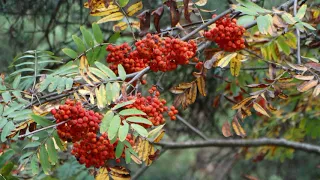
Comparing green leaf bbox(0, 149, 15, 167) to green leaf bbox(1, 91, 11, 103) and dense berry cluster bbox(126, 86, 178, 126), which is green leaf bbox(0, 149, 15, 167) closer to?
green leaf bbox(1, 91, 11, 103)

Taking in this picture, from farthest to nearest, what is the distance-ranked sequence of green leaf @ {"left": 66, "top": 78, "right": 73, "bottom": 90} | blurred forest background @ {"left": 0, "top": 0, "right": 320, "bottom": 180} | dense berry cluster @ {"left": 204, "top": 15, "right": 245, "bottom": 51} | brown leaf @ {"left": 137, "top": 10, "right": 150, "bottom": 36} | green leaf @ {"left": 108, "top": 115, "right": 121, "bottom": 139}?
blurred forest background @ {"left": 0, "top": 0, "right": 320, "bottom": 180} → brown leaf @ {"left": 137, "top": 10, "right": 150, "bottom": 36} → dense berry cluster @ {"left": 204, "top": 15, "right": 245, "bottom": 51} → green leaf @ {"left": 66, "top": 78, "right": 73, "bottom": 90} → green leaf @ {"left": 108, "top": 115, "right": 121, "bottom": 139}

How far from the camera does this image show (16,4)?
2838mm

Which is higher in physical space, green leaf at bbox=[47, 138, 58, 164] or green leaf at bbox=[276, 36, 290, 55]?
green leaf at bbox=[276, 36, 290, 55]

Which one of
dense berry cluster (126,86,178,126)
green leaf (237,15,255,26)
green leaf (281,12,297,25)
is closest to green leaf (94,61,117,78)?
dense berry cluster (126,86,178,126)

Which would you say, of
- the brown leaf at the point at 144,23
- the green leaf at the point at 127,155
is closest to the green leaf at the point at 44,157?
the green leaf at the point at 127,155

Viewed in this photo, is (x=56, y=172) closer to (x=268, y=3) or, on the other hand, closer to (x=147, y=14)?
(x=147, y=14)

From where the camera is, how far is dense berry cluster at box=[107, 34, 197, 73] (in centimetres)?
176

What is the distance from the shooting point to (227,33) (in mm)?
1859

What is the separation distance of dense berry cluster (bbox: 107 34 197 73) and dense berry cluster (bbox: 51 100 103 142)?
293 mm

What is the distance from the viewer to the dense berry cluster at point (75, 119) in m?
1.54

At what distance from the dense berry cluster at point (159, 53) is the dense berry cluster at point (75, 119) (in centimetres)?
29

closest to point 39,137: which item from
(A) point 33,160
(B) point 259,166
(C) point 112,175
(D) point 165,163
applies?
(A) point 33,160

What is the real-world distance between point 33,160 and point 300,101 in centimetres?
200

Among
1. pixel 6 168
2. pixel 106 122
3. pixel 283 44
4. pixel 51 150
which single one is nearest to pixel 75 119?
pixel 106 122
